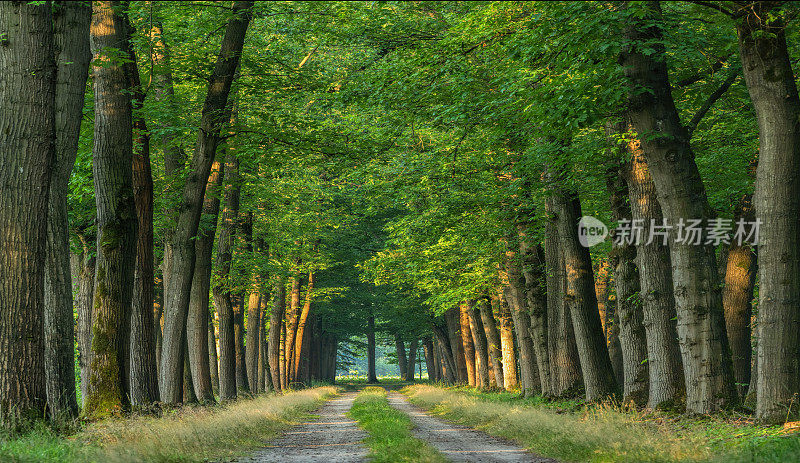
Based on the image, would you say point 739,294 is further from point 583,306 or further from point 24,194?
point 24,194

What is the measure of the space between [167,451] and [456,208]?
12969 millimetres

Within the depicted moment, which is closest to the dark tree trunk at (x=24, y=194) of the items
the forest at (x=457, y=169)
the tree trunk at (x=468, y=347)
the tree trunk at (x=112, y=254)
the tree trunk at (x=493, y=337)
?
the forest at (x=457, y=169)

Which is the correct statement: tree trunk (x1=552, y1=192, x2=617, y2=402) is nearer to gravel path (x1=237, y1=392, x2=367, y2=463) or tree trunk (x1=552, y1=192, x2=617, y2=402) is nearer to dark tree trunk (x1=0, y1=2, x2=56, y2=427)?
gravel path (x1=237, y1=392, x2=367, y2=463)

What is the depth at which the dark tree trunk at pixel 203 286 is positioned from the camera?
1827 centimetres

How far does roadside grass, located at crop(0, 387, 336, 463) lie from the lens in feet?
25.5

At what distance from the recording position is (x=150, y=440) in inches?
368

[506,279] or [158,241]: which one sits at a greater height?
[158,241]

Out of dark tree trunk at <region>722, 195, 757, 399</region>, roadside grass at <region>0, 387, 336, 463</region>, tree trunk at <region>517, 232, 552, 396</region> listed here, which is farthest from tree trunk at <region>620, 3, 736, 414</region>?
tree trunk at <region>517, 232, 552, 396</region>

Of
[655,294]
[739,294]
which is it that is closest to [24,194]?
[655,294]

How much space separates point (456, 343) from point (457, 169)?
26040 millimetres

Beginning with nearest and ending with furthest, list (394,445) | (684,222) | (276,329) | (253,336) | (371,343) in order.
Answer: (394,445) < (684,222) < (253,336) < (276,329) < (371,343)

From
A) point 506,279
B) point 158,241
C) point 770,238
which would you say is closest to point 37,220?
point 770,238

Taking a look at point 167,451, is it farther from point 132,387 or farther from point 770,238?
point 770,238

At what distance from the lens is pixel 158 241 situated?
23344 millimetres
